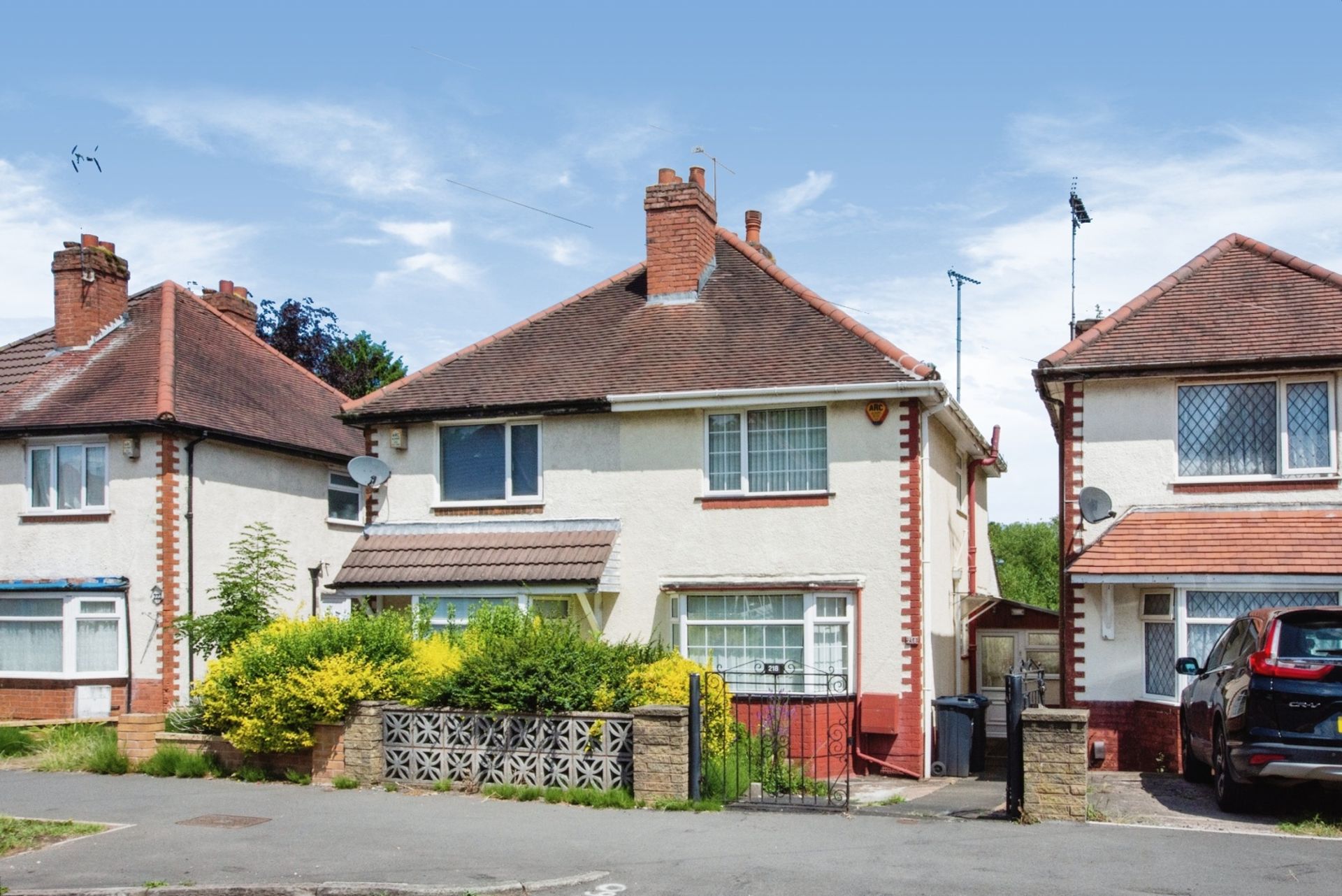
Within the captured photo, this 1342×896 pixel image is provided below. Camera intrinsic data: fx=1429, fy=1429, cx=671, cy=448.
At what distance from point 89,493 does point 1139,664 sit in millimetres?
16970

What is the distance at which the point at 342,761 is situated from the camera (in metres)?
15.2

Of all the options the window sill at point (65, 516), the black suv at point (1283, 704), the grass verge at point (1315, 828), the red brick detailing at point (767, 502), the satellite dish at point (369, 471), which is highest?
the satellite dish at point (369, 471)

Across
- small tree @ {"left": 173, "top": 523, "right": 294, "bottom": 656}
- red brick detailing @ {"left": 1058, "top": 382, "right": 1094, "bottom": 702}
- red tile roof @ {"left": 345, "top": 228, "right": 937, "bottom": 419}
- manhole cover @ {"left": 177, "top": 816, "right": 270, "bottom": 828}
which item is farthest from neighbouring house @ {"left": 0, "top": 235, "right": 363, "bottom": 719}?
red brick detailing @ {"left": 1058, "top": 382, "right": 1094, "bottom": 702}

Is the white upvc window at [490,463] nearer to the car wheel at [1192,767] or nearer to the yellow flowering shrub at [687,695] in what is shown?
the yellow flowering shrub at [687,695]

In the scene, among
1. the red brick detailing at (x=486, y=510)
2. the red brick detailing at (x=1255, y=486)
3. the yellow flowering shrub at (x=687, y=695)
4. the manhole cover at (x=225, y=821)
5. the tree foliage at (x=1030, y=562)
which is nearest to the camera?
the manhole cover at (x=225, y=821)

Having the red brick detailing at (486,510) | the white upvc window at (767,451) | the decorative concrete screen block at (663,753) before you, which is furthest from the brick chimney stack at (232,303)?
the decorative concrete screen block at (663,753)

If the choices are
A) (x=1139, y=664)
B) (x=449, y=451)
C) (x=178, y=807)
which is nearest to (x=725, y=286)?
(x=449, y=451)

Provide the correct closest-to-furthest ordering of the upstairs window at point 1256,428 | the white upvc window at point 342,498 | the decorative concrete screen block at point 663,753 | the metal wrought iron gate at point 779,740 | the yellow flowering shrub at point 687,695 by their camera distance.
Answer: the decorative concrete screen block at point 663,753, the metal wrought iron gate at point 779,740, the yellow flowering shrub at point 687,695, the upstairs window at point 1256,428, the white upvc window at point 342,498

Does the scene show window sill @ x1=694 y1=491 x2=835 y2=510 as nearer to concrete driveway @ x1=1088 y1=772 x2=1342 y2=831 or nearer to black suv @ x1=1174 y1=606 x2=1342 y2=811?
concrete driveway @ x1=1088 y1=772 x2=1342 y2=831

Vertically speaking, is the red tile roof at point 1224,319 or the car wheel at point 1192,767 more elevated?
the red tile roof at point 1224,319

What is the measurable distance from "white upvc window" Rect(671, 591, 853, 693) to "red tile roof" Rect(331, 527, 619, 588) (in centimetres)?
141

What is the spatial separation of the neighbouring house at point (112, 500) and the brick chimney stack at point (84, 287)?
0.03 meters

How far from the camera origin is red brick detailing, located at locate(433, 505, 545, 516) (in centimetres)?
2016

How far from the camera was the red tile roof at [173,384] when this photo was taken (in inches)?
943
